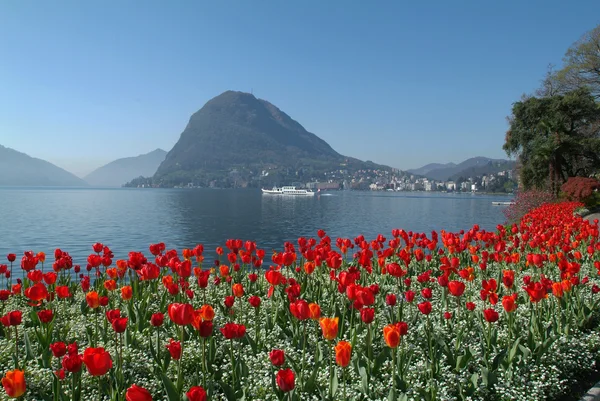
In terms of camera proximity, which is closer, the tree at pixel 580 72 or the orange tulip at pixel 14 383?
the orange tulip at pixel 14 383

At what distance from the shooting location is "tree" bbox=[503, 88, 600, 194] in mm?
A: 36062

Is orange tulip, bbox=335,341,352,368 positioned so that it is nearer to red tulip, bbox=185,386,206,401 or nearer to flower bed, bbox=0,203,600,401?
flower bed, bbox=0,203,600,401

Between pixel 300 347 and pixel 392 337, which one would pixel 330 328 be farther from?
pixel 300 347

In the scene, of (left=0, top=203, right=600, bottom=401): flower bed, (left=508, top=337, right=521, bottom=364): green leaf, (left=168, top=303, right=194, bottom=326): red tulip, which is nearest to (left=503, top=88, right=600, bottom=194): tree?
(left=0, top=203, right=600, bottom=401): flower bed

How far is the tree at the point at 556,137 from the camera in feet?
118

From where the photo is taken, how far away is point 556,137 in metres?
36.2

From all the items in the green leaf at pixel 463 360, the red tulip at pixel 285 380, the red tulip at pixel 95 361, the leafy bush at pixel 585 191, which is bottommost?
the green leaf at pixel 463 360

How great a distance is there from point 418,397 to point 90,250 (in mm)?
24053

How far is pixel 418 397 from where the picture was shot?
4332 mm

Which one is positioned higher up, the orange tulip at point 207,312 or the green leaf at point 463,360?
the orange tulip at point 207,312

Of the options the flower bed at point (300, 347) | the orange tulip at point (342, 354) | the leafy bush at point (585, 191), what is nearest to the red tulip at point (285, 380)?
the flower bed at point (300, 347)

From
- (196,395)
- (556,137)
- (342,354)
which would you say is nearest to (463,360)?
(342,354)

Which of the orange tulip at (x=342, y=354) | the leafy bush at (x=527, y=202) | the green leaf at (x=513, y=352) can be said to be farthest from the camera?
the leafy bush at (x=527, y=202)

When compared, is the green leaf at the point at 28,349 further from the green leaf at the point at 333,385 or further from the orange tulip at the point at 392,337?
the orange tulip at the point at 392,337
